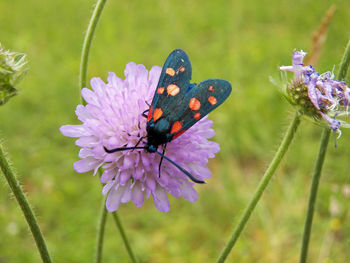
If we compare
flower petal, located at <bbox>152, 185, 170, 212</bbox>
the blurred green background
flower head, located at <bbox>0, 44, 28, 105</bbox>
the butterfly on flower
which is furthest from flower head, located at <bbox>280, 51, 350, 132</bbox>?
flower head, located at <bbox>0, 44, 28, 105</bbox>

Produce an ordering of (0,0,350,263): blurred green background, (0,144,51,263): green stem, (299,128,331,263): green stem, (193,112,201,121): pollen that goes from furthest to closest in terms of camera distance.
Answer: (0,0,350,263): blurred green background < (299,128,331,263): green stem < (193,112,201,121): pollen < (0,144,51,263): green stem

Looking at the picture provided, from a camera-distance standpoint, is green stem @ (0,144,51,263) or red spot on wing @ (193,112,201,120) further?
red spot on wing @ (193,112,201,120)

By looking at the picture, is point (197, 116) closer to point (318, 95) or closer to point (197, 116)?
point (197, 116)

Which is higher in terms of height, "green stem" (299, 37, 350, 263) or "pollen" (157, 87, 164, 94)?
"pollen" (157, 87, 164, 94)

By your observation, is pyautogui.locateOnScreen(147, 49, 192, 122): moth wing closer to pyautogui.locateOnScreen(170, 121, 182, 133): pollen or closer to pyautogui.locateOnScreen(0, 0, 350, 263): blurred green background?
pyautogui.locateOnScreen(170, 121, 182, 133): pollen

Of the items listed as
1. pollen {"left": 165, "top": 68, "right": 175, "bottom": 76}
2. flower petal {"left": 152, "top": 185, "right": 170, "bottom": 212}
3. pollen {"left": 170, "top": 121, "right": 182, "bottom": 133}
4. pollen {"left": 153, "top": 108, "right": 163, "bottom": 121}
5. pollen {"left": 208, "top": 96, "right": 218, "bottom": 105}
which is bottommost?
flower petal {"left": 152, "top": 185, "right": 170, "bottom": 212}

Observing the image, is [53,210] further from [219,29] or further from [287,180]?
[219,29]

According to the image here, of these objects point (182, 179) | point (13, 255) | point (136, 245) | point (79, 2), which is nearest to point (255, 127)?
point (136, 245)
